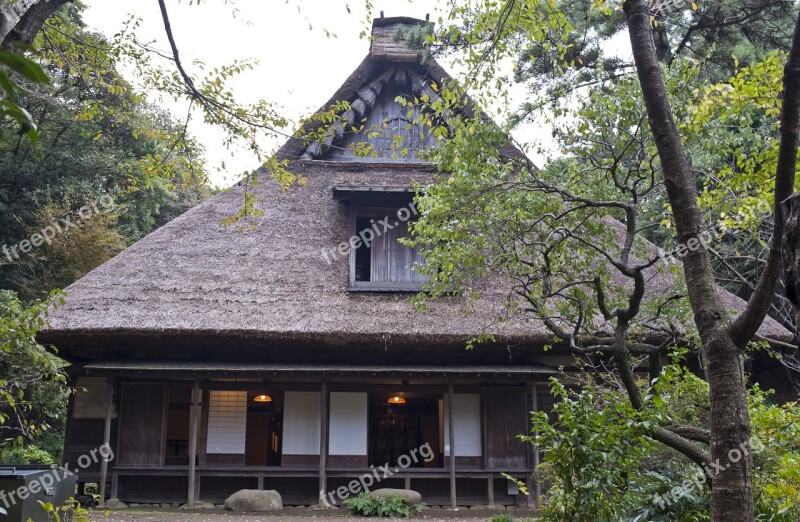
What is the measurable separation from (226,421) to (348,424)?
2.23m

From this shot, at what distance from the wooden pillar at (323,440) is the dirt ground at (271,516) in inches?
16.4

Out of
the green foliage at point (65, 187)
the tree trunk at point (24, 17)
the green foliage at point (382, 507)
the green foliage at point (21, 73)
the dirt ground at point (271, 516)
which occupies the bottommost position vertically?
the dirt ground at point (271, 516)

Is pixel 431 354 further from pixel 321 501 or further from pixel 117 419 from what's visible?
pixel 117 419

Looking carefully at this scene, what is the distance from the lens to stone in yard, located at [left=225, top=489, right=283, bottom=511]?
1045 cm

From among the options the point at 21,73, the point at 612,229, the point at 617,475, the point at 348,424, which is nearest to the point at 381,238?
the point at 348,424

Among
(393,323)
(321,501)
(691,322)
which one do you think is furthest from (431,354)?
(691,322)

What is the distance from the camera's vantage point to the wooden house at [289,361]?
11023mm

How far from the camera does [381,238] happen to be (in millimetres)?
13320

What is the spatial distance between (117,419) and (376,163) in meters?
7.31

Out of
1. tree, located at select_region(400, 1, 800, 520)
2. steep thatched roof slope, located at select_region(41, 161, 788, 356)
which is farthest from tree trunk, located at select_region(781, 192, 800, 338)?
steep thatched roof slope, located at select_region(41, 161, 788, 356)

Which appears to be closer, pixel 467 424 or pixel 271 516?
pixel 271 516

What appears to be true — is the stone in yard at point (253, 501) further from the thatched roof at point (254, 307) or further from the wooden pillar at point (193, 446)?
the thatched roof at point (254, 307)

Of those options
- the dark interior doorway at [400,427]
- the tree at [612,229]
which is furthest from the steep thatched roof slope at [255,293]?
the dark interior doorway at [400,427]

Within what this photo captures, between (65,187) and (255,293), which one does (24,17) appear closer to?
(255,293)
